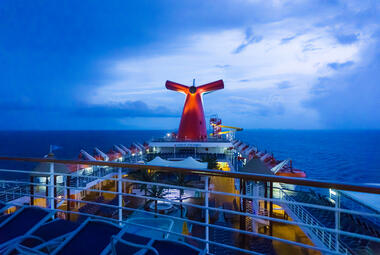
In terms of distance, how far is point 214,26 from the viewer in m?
13.1

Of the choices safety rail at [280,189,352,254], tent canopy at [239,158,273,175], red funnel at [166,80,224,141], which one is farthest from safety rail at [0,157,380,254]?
red funnel at [166,80,224,141]

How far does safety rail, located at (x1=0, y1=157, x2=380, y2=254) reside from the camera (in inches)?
42.7

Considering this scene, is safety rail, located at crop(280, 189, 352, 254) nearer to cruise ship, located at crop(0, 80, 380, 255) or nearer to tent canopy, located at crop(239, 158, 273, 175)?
cruise ship, located at crop(0, 80, 380, 255)

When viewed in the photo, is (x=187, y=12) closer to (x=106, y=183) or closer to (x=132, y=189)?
(x=132, y=189)

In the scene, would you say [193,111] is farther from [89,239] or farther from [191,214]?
[89,239]

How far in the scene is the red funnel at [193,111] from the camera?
53.1 ft

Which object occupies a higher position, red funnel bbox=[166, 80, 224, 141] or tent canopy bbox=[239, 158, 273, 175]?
red funnel bbox=[166, 80, 224, 141]

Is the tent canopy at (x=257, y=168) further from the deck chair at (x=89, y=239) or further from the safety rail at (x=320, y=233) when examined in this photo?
the deck chair at (x=89, y=239)

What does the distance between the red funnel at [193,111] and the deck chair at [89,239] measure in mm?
14723

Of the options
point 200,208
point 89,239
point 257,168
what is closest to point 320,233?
point 257,168

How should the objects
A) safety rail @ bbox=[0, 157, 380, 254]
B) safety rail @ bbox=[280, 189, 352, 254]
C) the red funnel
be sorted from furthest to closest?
1. the red funnel
2. safety rail @ bbox=[280, 189, 352, 254]
3. safety rail @ bbox=[0, 157, 380, 254]

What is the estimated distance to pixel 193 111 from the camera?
53.0 ft

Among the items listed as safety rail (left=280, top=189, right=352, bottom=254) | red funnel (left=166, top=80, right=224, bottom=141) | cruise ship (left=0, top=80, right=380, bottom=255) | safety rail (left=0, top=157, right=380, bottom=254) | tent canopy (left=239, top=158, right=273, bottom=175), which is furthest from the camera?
red funnel (left=166, top=80, right=224, bottom=141)

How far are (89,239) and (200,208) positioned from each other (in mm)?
2464
